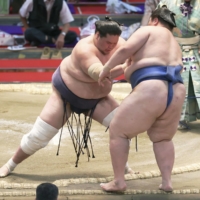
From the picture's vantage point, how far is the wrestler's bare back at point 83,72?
2815mm

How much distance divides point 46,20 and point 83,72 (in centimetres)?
326

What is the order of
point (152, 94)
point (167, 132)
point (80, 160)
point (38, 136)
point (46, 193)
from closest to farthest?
point (46, 193)
point (152, 94)
point (167, 132)
point (38, 136)
point (80, 160)

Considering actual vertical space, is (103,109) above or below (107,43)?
below

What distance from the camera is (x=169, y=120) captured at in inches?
104

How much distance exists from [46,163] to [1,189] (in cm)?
56

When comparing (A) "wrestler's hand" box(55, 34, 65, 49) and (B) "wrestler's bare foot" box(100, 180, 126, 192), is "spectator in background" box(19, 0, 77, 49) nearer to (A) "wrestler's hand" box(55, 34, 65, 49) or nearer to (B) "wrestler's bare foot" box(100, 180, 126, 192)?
(A) "wrestler's hand" box(55, 34, 65, 49)

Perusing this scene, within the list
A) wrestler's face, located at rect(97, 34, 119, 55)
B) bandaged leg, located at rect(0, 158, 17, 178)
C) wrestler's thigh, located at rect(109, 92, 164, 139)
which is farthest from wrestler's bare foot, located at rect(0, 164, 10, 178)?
wrestler's face, located at rect(97, 34, 119, 55)

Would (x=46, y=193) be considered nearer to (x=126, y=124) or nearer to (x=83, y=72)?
(x=126, y=124)

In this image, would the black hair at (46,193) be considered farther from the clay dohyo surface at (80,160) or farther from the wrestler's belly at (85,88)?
the wrestler's belly at (85,88)

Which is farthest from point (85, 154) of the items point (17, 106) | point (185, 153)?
point (17, 106)

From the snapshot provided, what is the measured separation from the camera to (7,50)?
6.09m

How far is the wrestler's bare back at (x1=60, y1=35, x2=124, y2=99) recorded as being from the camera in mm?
2815

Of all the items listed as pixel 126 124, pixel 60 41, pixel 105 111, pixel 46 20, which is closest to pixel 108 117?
pixel 105 111

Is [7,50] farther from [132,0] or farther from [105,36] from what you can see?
[105,36]
